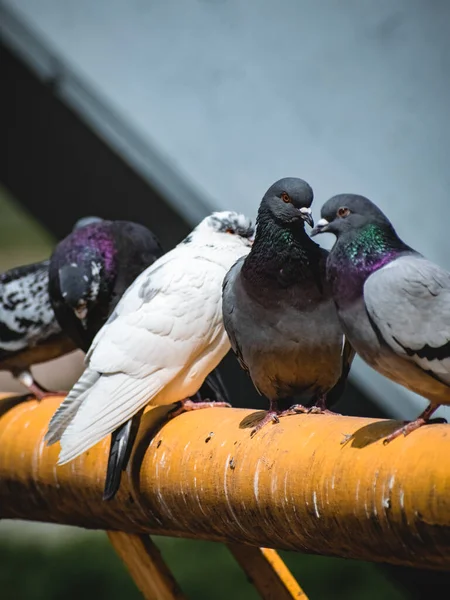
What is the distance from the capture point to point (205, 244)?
16.8 ft

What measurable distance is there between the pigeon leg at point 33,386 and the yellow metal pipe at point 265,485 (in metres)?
0.75

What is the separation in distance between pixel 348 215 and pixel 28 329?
10.8 ft

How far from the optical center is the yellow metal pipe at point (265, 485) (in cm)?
295

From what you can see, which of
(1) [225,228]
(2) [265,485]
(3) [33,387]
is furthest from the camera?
(3) [33,387]

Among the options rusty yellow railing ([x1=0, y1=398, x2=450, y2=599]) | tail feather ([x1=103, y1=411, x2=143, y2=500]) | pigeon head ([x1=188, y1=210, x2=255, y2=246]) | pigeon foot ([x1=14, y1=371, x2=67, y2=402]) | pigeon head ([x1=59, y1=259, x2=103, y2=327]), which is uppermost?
pigeon head ([x1=59, y1=259, x2=103, y2=327])

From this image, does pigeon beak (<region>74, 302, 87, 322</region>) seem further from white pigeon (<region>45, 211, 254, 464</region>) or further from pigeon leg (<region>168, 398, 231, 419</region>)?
pigeon leg (<region>168, 398, 231, 419</region>)

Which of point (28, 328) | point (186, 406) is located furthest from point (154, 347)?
point (28, 328)

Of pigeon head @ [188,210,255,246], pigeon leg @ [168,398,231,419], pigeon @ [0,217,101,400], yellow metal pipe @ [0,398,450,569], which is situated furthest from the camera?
pigeon @ [0,217,101,400]

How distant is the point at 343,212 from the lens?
12.3ft

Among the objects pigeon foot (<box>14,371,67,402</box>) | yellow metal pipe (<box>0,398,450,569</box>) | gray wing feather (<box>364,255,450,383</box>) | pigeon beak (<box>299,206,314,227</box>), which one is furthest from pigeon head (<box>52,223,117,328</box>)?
gray wing feather (<box>364,255,450,383</box>)

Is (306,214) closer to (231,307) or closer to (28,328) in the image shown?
(231,307)

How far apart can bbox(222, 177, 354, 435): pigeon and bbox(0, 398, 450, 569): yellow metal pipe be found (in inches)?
12.0

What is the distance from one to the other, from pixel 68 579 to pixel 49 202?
4034 mm

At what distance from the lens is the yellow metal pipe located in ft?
9.69
